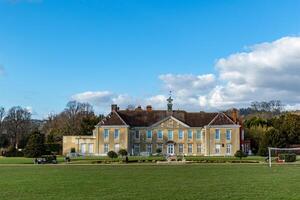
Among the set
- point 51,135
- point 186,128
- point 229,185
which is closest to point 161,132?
point 186,128

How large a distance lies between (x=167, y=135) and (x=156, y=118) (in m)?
4.18

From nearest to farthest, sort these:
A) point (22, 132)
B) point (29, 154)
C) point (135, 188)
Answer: point (135, 188) < point (29, 154) < point (22, 132)

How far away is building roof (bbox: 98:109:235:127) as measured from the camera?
8638 cm

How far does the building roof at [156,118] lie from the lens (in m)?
86.4

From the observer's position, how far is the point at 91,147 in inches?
3430

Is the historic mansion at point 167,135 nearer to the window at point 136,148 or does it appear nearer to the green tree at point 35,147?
the window at point 136,148

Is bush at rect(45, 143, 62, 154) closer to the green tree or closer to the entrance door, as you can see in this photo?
the green tree

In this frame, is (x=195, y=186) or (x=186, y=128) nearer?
(x=195, y=186)

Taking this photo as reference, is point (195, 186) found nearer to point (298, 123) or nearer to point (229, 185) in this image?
point (229, 185)

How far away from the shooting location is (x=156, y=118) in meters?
90.3

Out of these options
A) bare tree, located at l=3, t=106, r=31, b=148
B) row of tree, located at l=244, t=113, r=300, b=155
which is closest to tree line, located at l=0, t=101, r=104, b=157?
bare tree, located at l=3, t=106, r=31, b=148

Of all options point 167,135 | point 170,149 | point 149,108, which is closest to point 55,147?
point 149,108

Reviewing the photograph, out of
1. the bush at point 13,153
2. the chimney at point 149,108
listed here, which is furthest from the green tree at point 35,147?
the chimney at point 149,108

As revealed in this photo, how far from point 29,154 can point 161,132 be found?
26582mm
